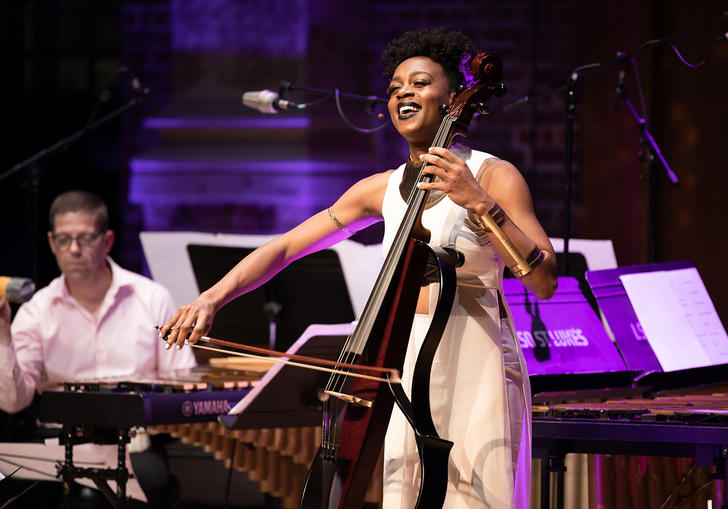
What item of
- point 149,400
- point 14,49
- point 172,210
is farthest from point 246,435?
point 14,49

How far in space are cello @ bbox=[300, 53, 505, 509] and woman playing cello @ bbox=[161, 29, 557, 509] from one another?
0.11 meters

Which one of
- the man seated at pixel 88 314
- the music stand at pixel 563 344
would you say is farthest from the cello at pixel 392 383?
the man seated at pixel 88 314

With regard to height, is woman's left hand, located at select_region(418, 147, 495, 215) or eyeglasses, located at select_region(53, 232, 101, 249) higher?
woman's left hand, located at select_region(418, 147, 495, 215)

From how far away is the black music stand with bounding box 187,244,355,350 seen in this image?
4.28 meters

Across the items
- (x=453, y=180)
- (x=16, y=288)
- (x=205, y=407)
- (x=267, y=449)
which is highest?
(x=453, y=180)

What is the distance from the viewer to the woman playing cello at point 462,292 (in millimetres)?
2135

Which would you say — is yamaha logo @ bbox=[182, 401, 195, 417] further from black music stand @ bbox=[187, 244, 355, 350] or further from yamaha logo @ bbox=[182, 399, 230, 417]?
black music stand @ bbox=[187, 244, 355, 350]

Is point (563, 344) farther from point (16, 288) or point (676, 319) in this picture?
point (16, 288)

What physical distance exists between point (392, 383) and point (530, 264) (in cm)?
40

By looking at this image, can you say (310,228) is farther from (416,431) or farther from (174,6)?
(174,6)

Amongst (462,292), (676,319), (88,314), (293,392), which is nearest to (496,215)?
(462,292)

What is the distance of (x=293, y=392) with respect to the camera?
134 inches

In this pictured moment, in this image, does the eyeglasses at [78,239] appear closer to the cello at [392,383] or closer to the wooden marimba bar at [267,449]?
the wooden marimba bar at [267,449]

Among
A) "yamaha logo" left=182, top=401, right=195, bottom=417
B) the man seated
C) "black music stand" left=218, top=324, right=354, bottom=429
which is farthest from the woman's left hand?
the man seated
